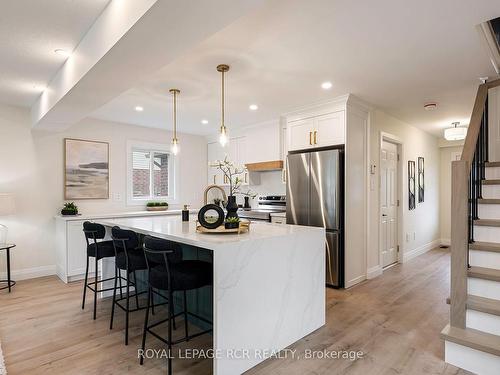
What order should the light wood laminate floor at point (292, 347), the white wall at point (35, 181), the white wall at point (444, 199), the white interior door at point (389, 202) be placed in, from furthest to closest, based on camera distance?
1. the white wall at point (444, 199)
2. the white interior door at point (389, 202)
3. the white wall at point (35, 181)
4. the light wood laminate floor at point (292, 347)

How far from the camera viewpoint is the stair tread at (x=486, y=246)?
7.80 feet

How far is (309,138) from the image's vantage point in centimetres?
430

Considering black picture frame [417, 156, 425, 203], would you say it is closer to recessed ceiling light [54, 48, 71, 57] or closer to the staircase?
the staircase

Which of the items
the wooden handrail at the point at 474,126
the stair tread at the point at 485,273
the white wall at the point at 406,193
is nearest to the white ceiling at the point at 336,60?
the wooden handrail at the point at 474,126

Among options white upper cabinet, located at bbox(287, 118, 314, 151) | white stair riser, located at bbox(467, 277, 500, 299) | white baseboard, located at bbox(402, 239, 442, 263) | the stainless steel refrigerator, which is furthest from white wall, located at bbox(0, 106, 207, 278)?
white baseboard, located at bbox(402, 239, 442, 263)

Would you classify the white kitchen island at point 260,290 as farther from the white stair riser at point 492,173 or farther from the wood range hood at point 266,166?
the wood range hood at point 266,166

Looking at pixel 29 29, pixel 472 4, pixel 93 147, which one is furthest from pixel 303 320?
pixel 93 147

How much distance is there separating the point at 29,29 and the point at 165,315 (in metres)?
2.78

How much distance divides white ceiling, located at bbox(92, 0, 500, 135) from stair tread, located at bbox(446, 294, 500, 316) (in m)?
2.08

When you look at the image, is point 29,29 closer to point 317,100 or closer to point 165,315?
point 165,315

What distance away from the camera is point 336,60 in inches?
109

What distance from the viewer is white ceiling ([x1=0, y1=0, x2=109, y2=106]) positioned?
1978 millimetres

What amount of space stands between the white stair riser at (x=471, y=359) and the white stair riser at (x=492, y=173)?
78.5 inches

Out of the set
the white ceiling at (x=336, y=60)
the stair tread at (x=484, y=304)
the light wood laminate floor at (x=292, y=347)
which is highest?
the white ceiling at (x=336, y=60)
